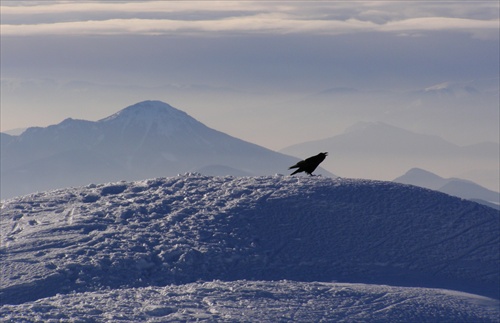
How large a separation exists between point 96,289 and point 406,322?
29518 millimetres

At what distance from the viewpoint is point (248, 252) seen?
99.8 meters

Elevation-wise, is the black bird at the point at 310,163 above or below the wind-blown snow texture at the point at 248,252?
above

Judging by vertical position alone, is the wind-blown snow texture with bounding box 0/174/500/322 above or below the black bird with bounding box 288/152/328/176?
below

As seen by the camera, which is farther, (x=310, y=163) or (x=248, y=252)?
(x=248, y=252)

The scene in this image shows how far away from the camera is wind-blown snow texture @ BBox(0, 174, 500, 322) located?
3295 inches

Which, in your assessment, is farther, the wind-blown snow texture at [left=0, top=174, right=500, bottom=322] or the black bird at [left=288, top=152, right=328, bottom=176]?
the wind-blown snow texture at [left=0, top=174, right=500, bottom=322]

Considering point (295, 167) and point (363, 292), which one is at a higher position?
point (295, 167)

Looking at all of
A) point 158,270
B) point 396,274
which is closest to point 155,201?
point 158,270

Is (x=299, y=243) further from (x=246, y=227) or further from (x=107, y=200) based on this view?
(x=107, y=200)

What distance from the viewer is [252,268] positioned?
9662cm

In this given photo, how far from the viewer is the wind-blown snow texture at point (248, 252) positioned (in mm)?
83688

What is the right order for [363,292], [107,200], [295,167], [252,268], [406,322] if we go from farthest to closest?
[107,200] → [252,268] → [363,292] → [406,322] → [295,167]

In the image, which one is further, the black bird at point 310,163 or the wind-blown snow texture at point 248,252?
the wind-blown snow texture at point 248,252

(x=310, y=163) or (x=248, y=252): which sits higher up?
(x=310, y=163)
